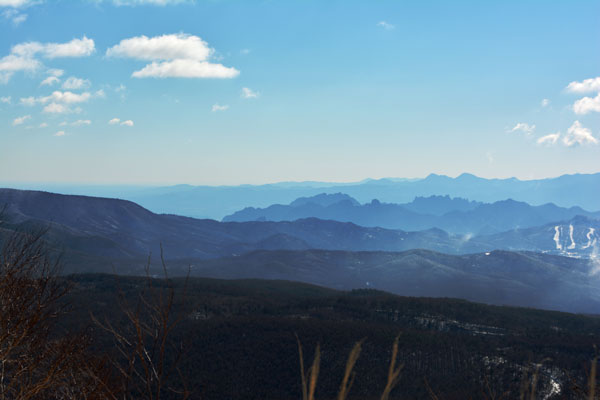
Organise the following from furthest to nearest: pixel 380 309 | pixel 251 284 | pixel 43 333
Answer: pixel 251 284
pixel 380 309
pixel 43 333

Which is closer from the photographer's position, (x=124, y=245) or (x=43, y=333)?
(x=43, y=333)

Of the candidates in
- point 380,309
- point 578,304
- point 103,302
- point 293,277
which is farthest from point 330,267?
point 103,302

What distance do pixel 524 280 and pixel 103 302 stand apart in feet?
550

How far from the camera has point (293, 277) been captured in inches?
6506

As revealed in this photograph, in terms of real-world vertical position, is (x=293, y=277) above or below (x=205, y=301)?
below

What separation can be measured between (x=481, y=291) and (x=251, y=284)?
8993cm

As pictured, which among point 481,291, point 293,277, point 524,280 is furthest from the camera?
point 524,280

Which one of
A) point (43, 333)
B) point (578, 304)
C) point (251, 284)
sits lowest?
point (578, 304)

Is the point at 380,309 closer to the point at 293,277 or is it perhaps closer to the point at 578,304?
the point at 293,277

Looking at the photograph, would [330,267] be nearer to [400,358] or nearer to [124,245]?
[124,245]

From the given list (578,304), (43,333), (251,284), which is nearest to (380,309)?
(251,284)

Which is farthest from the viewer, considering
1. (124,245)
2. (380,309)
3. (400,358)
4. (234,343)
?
(124,245)

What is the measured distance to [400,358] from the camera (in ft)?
151

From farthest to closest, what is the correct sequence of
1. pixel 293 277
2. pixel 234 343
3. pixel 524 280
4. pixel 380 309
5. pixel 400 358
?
pixel 524 280
pixel 293 277
pixel 380 309
pixel 234 343
pixel 400 358
